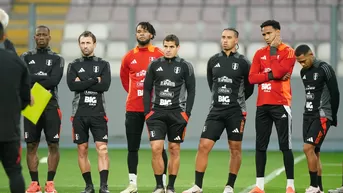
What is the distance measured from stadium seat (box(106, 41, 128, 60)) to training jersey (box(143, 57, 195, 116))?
337 inches

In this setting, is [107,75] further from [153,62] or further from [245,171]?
[245,171]

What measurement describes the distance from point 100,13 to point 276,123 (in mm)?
12828

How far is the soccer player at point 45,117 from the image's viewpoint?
11.3 m

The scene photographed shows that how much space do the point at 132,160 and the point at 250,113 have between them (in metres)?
7.44

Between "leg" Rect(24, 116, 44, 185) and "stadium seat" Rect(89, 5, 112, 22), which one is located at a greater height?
"stadium seat" Rect(89, 5, 112, 22)

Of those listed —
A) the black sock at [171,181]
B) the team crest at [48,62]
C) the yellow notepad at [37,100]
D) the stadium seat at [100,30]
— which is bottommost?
the black sock at [171,181]

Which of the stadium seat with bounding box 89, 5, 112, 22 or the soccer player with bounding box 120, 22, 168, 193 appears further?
the stadium seat with bounding box 89, 5, 112, 22

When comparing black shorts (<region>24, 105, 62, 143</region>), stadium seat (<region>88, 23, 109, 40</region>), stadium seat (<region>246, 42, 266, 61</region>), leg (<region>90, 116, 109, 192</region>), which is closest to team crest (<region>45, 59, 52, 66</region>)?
black shorts (<region>24, 105, 62, 143</region>)

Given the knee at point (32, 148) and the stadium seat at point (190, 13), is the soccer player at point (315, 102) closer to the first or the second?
the knee at point (32, 148)

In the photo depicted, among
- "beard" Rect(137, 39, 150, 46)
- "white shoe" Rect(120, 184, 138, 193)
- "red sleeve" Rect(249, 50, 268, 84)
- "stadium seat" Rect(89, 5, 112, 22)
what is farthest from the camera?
"stadium seat" Rect(89, 5, 112, 22)

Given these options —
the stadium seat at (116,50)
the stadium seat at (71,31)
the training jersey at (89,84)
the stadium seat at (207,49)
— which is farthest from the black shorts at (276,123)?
the stadium seat at (71,31)

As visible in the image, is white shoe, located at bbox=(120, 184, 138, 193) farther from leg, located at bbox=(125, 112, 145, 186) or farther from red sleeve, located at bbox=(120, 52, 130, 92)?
red sleeve, located at bbox=(120, 52, 130, 92)

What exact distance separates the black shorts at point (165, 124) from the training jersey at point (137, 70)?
21.1 inches

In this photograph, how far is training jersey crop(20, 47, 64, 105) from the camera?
11.3m
